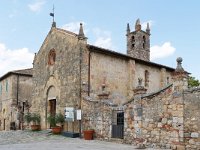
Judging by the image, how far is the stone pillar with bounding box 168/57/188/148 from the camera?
13.1 metres

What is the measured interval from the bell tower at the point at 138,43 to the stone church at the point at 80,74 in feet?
24.2

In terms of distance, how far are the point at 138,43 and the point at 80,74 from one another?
1521cm

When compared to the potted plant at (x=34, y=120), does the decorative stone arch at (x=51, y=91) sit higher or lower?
higher

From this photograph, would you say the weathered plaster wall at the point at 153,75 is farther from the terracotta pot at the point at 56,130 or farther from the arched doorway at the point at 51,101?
the terracotta pot at the point at 56,130

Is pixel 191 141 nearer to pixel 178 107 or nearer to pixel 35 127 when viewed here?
pixel 178 107

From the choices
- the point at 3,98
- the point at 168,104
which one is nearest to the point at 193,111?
the point at 168,104

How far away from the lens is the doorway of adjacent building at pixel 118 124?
644 inches

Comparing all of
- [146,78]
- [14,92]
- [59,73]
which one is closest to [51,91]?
[59,73]

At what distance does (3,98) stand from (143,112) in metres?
24.4

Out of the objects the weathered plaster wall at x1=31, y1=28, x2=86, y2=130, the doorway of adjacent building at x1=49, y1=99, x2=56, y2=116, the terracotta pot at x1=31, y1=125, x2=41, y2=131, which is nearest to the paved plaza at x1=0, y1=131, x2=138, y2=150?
the weathered plaster wall at x1=31, y1=28, x2=86, y2=130

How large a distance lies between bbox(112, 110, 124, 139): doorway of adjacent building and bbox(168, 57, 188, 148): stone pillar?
3562 millimetres

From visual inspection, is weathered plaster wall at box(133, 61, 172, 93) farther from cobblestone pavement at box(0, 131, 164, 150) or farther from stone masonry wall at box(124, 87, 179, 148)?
cobblestone pavement at box(0, 131, 164, 150)

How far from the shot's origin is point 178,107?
13258mm

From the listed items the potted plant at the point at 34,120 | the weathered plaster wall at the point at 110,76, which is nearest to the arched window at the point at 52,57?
the potted plant at the point at 34,120
